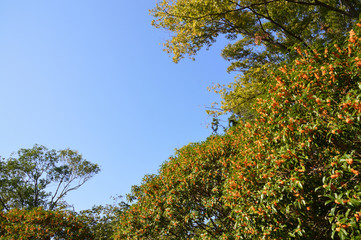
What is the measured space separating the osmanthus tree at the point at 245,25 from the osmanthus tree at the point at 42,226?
7.57 metres

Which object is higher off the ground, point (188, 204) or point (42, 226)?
point (42, 226)

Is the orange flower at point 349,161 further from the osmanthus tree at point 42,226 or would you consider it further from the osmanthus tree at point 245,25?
the osmanthus tree at point 42,226

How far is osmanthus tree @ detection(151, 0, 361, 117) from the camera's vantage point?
9.65 meters

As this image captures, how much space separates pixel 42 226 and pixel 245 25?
11747 mm

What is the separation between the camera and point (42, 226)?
8.83 meters

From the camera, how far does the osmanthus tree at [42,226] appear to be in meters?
8.51

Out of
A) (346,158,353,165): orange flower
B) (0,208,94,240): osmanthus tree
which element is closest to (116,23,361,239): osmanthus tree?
(346,158,353,165): orange flower

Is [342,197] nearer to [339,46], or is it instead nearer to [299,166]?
[299,166]

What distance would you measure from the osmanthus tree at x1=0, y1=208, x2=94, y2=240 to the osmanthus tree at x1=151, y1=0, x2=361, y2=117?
7.57 m

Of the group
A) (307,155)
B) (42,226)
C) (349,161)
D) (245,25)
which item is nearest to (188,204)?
(307,155)

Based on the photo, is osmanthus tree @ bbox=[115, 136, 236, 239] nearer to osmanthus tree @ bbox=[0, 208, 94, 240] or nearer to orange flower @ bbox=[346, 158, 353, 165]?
osmanthus tree @ bbox=[0, 208, 94, 240]

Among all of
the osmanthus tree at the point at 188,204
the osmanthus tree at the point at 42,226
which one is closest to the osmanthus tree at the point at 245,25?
the osmanthus tree at the point at 188,204

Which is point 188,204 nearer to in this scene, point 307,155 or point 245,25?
point 307,155

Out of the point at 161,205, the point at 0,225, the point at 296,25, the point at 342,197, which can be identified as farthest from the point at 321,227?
the point at 296,25
